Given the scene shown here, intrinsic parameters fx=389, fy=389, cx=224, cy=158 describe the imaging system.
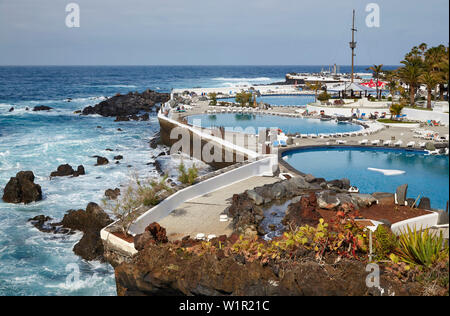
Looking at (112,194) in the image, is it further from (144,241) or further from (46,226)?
(144,241)

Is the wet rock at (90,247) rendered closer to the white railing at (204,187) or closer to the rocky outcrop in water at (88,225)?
the rocky outcrop in water at (88,225)

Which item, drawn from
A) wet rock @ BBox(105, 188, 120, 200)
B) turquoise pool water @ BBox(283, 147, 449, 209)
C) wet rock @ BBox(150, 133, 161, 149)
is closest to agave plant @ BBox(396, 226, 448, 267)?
turquoise pool water @ BBox(283, 147, 449, 209)

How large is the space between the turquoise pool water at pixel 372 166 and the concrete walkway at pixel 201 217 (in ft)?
19.2

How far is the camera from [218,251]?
920cm

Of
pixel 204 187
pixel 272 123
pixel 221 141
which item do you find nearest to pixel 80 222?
pixel 204 187

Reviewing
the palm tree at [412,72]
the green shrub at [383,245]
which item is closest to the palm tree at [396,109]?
the palm tree at [412,72]

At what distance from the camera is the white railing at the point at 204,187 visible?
38.7ft

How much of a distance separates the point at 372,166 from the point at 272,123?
15540 millimetres

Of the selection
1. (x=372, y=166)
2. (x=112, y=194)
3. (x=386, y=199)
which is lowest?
(x=112, y=194)

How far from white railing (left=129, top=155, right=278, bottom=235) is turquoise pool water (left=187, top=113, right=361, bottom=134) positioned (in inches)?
505

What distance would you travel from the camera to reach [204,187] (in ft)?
49.0

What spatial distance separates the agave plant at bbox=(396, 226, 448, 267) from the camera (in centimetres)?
774
